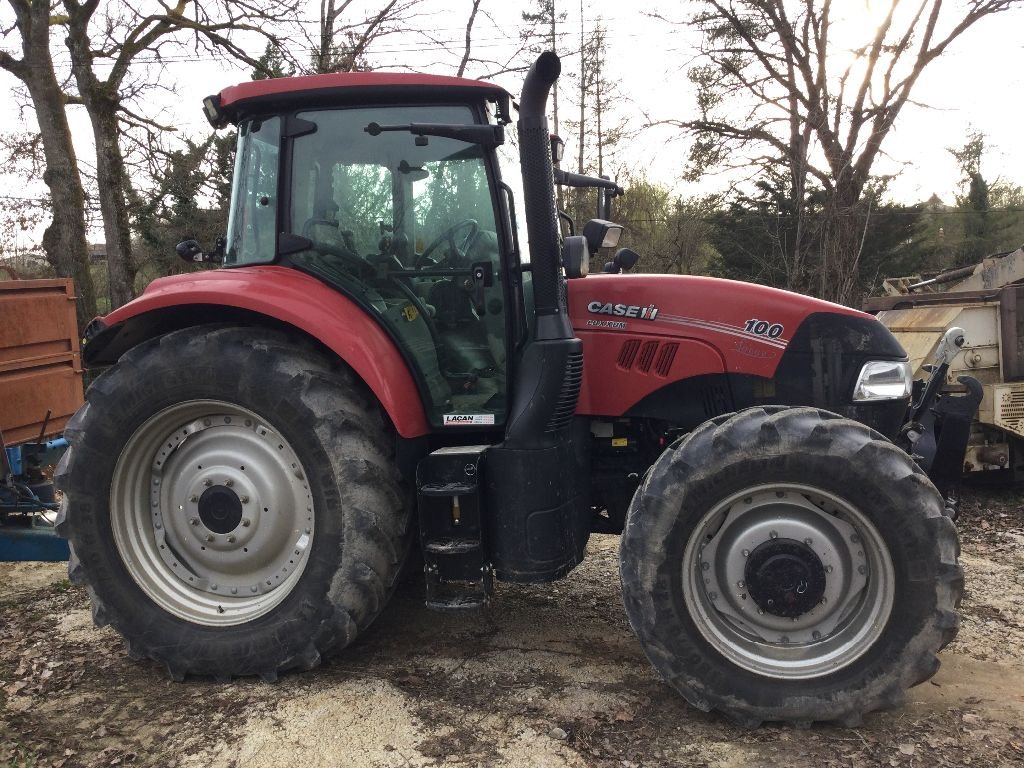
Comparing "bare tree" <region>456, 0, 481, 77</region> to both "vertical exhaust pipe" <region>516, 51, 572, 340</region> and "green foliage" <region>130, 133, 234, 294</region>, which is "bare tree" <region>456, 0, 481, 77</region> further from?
"vertical exhaust pipe" <region>516, 51, 572, 340</region>

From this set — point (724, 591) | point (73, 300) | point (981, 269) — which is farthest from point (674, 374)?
point (981, 269)

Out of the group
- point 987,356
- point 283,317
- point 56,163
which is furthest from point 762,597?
point 56,163

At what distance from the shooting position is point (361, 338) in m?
3.25

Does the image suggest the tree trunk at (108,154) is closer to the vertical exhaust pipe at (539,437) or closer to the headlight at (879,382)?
the vertical exhaust pipe at (539,437)

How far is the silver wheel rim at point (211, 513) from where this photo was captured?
3.37 m

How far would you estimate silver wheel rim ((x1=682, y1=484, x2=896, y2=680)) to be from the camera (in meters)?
2.90

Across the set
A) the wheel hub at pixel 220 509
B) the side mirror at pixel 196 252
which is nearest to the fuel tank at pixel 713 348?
the wheel hub at pixel 220 509

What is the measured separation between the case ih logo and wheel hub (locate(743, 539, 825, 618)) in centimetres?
110

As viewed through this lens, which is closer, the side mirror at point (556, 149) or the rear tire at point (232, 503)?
the rear tire at point (232, 503)

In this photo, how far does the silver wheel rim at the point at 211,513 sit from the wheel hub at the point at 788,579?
69.2 inches

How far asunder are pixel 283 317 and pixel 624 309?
1.42 metres

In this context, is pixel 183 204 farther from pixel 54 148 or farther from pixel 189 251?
pixel 189 251

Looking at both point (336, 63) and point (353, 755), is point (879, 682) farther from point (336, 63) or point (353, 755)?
point (336, 63)

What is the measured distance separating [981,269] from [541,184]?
26.2 ft
